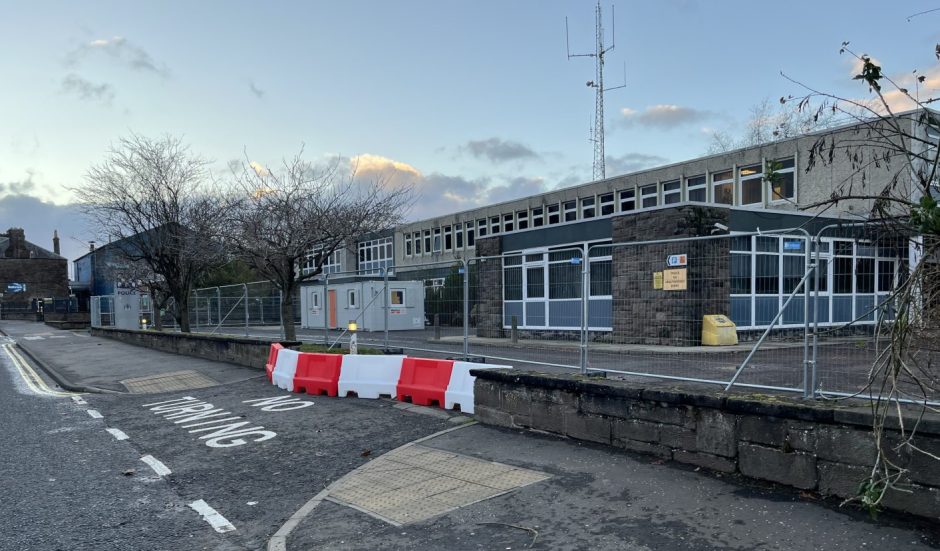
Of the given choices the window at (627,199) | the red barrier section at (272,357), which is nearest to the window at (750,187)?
the window at (627,199)

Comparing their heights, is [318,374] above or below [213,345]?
above

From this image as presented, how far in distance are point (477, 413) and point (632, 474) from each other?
105 inches

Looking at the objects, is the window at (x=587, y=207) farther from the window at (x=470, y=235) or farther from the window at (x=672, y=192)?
the window at (x=470, y=235)

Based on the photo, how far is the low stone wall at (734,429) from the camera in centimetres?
421

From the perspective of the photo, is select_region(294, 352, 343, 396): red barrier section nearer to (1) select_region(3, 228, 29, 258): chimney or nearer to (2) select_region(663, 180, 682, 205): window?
(2) select_region(663, 180, 682, 205): window

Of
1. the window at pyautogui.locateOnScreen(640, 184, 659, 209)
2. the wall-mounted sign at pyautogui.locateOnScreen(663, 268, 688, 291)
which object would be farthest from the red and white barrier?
the window at pyautogui.locateOnScreen(640, 184, 659, 209)

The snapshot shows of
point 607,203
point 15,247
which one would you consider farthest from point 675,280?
point 15,247

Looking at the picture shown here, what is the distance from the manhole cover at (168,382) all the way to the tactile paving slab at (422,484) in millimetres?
7564

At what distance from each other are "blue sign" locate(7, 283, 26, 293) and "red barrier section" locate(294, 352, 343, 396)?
8938 cm

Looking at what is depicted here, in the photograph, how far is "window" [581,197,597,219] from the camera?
32719 mm

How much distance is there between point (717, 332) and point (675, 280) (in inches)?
44.7

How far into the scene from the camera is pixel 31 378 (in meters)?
14.5

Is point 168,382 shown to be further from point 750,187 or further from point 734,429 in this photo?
point 750,187

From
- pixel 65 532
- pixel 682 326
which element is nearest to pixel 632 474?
pixel 682 326
